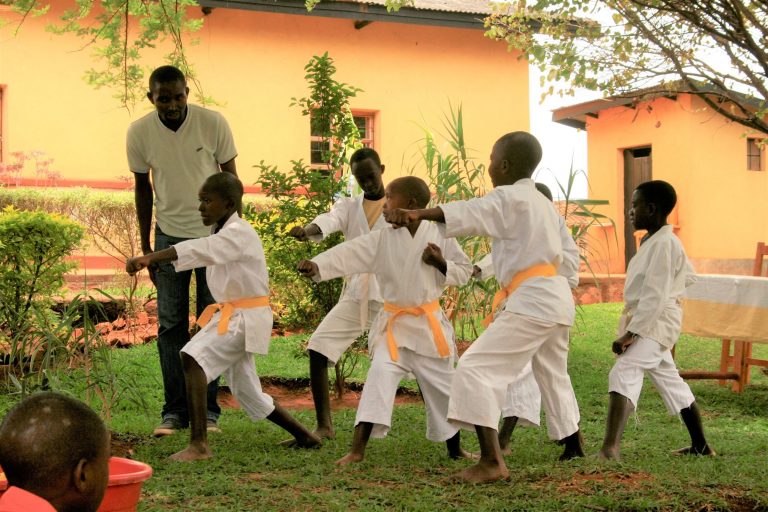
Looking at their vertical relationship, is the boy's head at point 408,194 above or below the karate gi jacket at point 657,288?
above

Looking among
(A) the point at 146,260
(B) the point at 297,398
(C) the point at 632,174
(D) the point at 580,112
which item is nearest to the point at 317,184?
(B) the point at 297,398

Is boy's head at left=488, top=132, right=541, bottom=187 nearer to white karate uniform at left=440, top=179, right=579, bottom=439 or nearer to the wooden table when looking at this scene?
white karate uniform at left=440, top=179, right=579, bottom=439

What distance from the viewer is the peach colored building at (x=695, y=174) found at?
1833 centimetres

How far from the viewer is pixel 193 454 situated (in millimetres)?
5035

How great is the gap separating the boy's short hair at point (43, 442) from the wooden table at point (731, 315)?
19.5ft

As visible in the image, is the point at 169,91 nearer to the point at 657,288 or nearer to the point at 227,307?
the point at 227,307

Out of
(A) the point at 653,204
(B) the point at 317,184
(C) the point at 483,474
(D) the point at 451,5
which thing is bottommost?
(C) the point at 483,474

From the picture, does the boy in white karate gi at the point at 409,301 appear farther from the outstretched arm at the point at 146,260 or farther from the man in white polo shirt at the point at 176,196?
the man in white polo shirt at the point at 176,196

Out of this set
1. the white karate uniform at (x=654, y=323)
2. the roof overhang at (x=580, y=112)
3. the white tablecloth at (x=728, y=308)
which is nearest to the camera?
the white karate uniform at (x=654, y=323)

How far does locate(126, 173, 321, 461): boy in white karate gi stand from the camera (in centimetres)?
515

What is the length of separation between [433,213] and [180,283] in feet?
7.56

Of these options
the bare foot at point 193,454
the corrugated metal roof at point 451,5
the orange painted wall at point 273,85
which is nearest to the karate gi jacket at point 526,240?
the bare foot at point 193,454

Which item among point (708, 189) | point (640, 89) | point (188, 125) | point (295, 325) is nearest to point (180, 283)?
point (188, 125)

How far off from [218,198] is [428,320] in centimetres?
139
